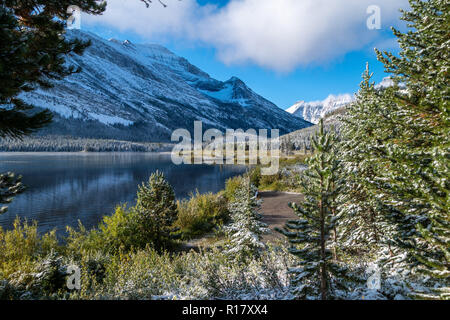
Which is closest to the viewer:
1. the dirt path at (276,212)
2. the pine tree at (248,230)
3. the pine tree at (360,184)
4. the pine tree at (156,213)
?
the pine tree at (360,184)

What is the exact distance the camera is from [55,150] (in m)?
110

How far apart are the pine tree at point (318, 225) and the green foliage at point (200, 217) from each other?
7.96 m

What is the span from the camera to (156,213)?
882 cm

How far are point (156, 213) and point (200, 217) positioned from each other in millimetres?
4417

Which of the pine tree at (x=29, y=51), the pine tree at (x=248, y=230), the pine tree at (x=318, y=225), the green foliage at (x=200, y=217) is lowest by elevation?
the green foliage at (x=200, y=217)

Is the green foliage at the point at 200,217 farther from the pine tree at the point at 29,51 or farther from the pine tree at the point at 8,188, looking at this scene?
the pine tree at the point at 29,51

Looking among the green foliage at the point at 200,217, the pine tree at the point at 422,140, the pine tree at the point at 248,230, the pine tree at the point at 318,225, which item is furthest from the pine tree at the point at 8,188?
the green foliage at the point at 200,217

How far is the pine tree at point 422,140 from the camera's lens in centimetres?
276

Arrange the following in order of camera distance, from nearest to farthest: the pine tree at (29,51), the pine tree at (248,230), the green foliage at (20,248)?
the pine tree at (29,51)
the green foliage at (20,248)
the pine tree at (248,230)

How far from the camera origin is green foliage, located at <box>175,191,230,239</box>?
38.3 ft

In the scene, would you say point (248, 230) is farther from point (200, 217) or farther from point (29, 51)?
point (200, 217)

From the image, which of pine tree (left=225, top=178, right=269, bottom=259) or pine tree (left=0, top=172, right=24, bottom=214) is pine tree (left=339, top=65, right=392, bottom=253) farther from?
pine tree (left=0, top=172, right=24, bottom=214)

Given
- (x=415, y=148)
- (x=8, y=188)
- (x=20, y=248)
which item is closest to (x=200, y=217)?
(x=20, y=248)
